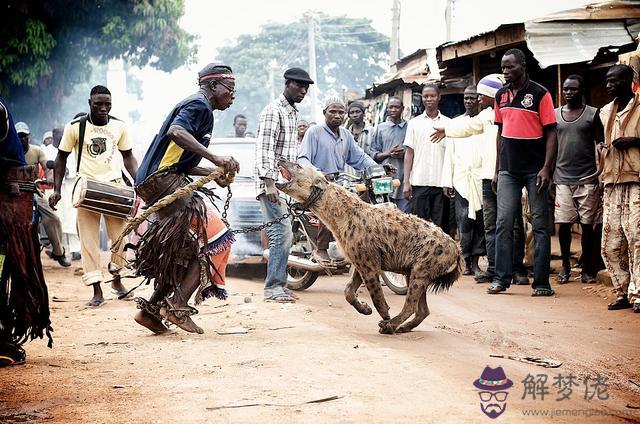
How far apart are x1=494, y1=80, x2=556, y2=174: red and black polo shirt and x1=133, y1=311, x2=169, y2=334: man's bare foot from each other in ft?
14.3

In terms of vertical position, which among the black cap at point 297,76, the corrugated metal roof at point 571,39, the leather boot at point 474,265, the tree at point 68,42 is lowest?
the leather boot at point 474,265

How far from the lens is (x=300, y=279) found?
10680mm

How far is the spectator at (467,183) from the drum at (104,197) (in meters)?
4.38

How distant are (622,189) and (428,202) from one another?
3912 millimetres

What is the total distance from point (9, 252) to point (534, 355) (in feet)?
12.7

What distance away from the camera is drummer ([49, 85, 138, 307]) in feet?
30.4

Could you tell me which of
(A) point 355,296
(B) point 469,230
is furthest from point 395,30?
(A) point 355,296

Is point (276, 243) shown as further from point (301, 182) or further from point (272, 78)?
point (272, 78)

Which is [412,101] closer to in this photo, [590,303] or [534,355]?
[590,303]

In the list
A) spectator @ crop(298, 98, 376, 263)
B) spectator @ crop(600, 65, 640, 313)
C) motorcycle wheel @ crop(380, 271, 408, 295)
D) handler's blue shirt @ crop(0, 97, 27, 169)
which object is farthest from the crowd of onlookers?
handler's blue shirt @ crop(0, 97, 27, 169)

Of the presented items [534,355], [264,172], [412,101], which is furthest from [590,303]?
[412,101]

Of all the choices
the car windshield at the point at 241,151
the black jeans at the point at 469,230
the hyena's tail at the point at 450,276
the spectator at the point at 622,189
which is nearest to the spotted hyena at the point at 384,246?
the hyena's tail at the point at 450,276

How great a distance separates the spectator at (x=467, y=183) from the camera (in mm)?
11408

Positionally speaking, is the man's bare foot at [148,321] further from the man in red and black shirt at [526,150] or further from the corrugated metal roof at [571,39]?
the corrugated metal roof at [571,39]
